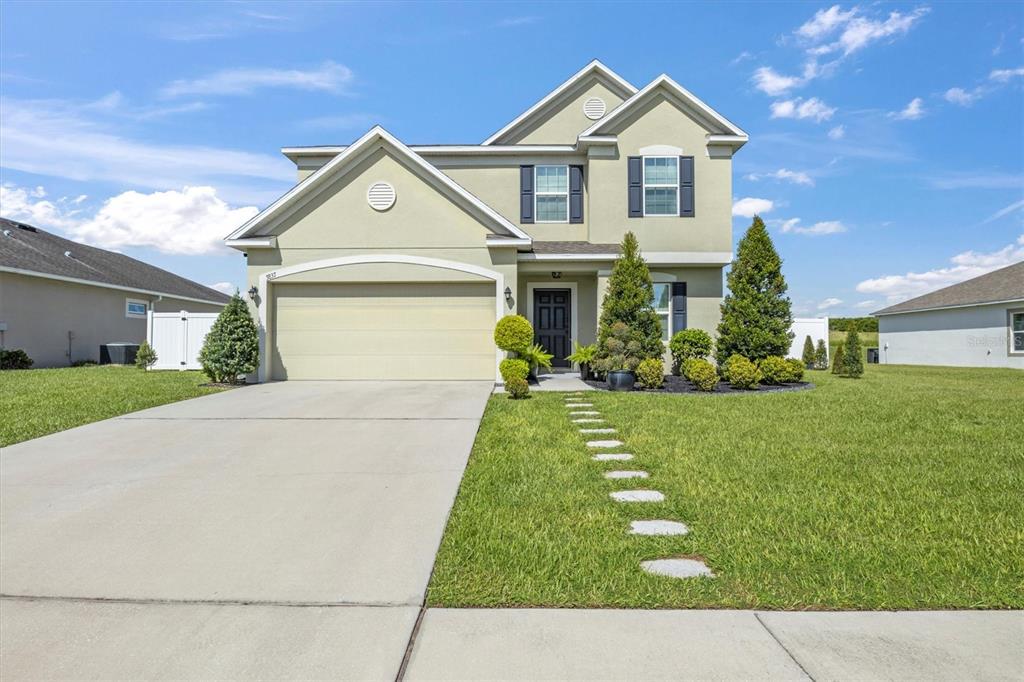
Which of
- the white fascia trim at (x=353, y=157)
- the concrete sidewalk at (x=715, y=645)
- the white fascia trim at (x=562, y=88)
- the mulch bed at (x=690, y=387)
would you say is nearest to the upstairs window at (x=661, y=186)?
the white fascia trim at (x=562, y=88)

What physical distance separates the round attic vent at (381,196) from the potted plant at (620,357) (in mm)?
6107

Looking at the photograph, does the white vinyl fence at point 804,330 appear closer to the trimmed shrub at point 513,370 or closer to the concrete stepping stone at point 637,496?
the trimmed shrub at point 513,370

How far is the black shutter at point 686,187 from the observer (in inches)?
559

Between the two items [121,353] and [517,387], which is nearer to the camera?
[517,387]

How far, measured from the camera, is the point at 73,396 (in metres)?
10.0

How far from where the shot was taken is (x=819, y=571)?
3199 millimetres

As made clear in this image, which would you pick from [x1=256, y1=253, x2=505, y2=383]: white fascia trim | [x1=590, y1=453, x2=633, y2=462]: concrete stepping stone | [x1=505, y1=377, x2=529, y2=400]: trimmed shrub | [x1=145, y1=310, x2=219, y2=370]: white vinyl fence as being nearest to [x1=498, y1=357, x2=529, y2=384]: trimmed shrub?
[x1=505, y1=377, x2=529, y2=400]: trimmed shrub

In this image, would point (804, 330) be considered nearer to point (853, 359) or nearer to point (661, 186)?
point (853, 359)

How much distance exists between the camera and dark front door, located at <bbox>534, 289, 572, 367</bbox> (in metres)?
15.3

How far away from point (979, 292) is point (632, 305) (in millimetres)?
19292

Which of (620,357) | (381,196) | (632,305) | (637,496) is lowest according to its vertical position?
(637,496)

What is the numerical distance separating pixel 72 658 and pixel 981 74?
16.2 meters

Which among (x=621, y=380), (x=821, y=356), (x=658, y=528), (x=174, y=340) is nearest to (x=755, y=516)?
(x=658, y=528)

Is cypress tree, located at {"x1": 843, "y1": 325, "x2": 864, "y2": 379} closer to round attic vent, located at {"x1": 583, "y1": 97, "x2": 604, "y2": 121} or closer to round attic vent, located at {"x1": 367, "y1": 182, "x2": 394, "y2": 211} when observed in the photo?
round attic vent, located at {"x1": 583, "y1": 97, "x2": 604, "y2": 121}
